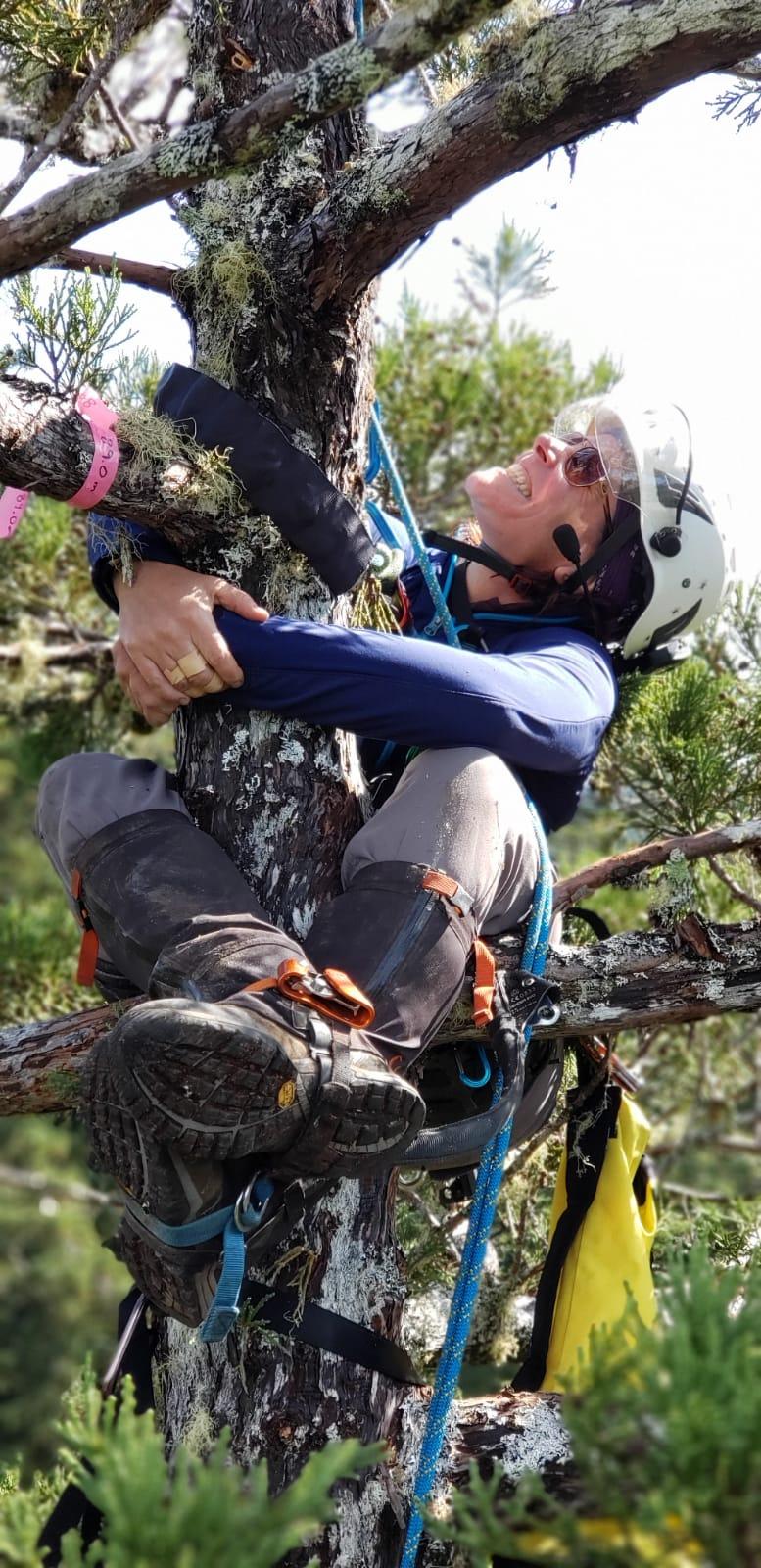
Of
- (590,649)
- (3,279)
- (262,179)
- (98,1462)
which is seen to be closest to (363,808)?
(590,649)

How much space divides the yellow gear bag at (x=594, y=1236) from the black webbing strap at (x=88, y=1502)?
0.64 meters

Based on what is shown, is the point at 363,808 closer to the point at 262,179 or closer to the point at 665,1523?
the point at 262,179

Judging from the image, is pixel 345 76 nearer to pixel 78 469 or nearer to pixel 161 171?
pixel 161 171

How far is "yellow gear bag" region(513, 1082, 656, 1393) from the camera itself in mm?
2377

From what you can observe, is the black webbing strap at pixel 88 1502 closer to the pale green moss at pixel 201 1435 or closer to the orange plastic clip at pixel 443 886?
the pale green moss at pixel 201 1435

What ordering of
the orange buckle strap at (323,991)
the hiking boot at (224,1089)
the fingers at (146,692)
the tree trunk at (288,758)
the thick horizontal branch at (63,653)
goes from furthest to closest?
the thick horizontal branch at (63,653), the fingers at (146,692), the tree trunk at (288,758), the orange buckle strap at (323,991), the hiking boot at (224,1089)

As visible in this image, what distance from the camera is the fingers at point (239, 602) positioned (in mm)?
2238

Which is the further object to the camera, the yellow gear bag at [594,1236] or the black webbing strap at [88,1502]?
the yellow gear bag at [594,1236]

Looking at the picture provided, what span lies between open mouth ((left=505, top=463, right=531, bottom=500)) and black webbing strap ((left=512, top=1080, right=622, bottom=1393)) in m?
1.19

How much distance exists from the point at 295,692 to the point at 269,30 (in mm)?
1231

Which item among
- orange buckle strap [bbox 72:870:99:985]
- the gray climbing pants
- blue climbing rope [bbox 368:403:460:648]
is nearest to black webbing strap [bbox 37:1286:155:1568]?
orange buckle strap [bbox 72:870:99:985]

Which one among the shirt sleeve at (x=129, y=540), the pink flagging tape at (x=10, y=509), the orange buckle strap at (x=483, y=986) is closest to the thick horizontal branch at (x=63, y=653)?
the shirt sleeve at (x=129, y=540)

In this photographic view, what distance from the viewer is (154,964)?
2029mm

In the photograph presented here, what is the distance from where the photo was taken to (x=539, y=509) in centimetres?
286
